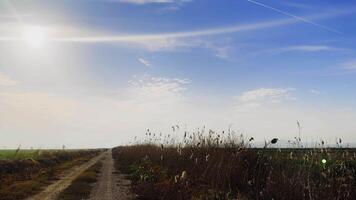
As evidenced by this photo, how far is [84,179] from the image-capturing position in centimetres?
3278

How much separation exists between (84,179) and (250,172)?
1625 centimetres

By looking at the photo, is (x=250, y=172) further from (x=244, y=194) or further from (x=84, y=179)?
(x=84, y=179)

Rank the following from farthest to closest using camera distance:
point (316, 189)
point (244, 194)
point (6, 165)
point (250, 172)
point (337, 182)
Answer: point (6, 165) < point (250, 172) < point (244, 194) < point (337, 182) < point (316, 189)

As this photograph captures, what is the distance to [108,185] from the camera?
1134 inches

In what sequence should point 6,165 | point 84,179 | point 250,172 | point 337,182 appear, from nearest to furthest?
point 337,182
point 250,172
point 84,179
point 6,165

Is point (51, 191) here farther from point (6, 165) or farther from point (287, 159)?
point (6, 165)

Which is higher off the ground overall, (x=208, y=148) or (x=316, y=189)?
(x=208, y=148)

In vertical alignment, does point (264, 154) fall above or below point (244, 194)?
above

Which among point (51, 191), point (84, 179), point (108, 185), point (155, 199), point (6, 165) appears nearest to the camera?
point (155, 199)

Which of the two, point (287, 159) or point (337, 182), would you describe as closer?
point (337, 182)

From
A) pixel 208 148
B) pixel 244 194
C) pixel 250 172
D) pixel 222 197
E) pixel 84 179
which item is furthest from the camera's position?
pixel 84 179

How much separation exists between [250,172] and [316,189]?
736cm

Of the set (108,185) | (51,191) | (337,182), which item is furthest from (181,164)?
(337,182)

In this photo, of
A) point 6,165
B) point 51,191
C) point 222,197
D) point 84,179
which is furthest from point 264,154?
point 6,165
